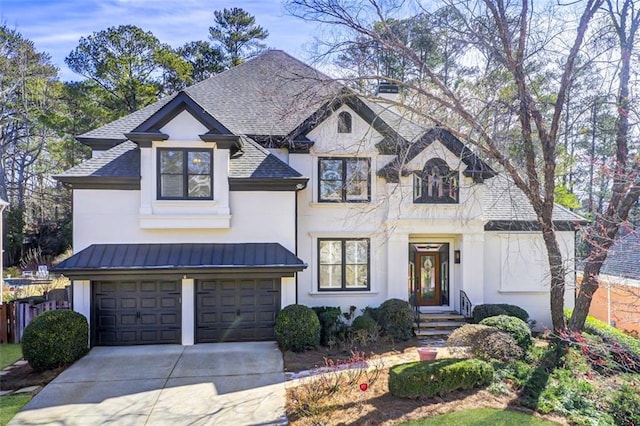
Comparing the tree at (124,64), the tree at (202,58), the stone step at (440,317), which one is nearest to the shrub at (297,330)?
the stone step at (440,317)

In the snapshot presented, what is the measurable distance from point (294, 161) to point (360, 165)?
2.44m

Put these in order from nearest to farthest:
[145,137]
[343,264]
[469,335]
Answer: [469,335] < [145,137] < [343,264]

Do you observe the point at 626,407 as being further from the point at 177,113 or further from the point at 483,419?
the point at 177,113

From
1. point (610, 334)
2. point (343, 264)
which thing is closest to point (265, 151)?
point (343, 264)

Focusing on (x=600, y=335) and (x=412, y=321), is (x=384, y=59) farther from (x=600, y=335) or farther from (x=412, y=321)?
(x=600, y=335)

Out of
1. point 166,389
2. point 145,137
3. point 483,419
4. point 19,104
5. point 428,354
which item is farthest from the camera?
point 19,104

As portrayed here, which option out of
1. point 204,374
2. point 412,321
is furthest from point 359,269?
point 204,374

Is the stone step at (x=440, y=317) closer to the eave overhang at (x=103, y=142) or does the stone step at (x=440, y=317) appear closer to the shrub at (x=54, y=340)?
the shrub at (x=54, y=340)

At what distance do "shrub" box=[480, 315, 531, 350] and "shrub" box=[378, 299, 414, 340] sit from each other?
2411 mm

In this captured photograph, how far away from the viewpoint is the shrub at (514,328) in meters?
12.0

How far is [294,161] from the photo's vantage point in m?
15.4

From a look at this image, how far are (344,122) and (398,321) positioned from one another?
23.8ft

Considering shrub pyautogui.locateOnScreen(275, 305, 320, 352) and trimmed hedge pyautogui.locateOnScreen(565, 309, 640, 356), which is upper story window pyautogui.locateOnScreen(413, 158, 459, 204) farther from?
trimmed hedge pyautogui.locateOnScreen(565, 309, 640, 356)

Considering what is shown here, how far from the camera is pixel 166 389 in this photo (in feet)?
31.0
